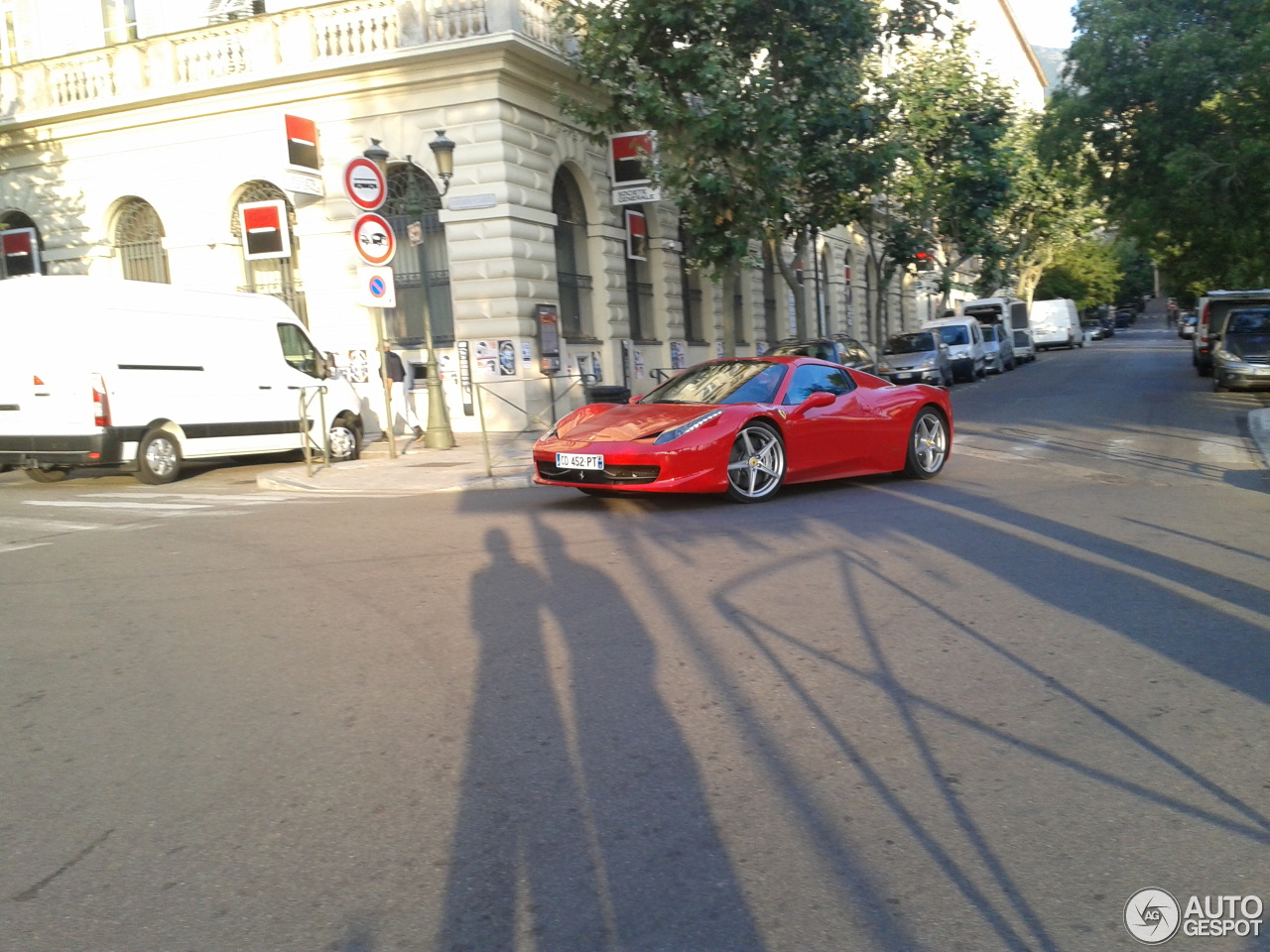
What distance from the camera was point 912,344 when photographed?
33.3 m

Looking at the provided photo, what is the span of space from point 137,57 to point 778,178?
13099 mm

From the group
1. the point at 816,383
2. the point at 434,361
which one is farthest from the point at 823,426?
the point at 434,361

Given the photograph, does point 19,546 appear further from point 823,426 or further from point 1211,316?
point 1211,316

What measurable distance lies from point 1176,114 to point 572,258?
13543 millimetres

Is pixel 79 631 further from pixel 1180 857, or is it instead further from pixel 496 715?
pixel 1180 857

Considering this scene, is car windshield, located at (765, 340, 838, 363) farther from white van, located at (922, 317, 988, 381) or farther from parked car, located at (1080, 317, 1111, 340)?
parked car, located at (1080, 317, 1111, 340)

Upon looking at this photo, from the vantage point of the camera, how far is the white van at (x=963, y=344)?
3584cm

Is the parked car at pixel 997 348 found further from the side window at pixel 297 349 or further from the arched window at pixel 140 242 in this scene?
the side window at pixel 297 349

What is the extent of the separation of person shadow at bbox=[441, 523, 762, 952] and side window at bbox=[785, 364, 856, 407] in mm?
5533

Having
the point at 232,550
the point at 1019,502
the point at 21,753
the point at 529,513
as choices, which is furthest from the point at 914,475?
the point at 21,753

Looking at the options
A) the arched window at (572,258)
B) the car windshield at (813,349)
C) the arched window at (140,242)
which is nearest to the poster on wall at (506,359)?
the arched window at (572,258)

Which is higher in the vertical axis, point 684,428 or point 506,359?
point 506,359

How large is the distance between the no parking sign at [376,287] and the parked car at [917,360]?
17536mm

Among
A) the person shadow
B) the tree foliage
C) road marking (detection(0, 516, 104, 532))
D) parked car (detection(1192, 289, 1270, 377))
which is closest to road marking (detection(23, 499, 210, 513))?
road marking (detection(0, 516, 104, 532))
